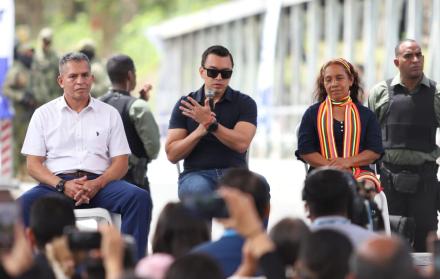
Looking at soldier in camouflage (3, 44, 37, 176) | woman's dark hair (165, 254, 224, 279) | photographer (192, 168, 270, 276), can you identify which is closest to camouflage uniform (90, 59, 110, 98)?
soldier in camouflage (3, 44, 37, 176)

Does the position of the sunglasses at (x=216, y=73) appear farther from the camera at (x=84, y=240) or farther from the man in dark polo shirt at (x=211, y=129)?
the camera at (x=84, y=240)

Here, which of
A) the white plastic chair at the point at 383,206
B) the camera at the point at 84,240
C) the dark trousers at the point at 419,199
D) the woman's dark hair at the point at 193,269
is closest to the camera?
the woman's dark hair at the point at 193,269

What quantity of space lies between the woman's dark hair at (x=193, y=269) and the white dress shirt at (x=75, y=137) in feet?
17.1

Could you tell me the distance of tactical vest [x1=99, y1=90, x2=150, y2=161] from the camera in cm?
1288

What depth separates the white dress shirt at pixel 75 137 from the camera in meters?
11.2

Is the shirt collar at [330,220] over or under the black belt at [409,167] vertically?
under

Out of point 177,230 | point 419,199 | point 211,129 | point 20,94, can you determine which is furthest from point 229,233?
point 20,94

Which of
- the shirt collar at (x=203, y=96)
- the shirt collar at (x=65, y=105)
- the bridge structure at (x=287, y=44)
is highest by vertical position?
the bridge structure at (x=287, y=44)

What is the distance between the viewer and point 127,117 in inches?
Answer: 507

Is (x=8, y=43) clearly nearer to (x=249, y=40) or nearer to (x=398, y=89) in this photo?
(x=398, y=89)

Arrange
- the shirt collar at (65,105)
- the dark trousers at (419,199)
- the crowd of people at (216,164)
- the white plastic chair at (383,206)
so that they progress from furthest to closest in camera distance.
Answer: the dark trousers at (419,199) < the shirt collar at (65,105) < the white plastic chair at (383,206) < the crowd of people at (216,164)

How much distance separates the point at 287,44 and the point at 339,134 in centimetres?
1929

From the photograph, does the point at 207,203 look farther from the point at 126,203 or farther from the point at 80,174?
the point at 80,174

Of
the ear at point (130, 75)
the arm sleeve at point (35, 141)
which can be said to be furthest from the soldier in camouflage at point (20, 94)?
the arm sleeve at point (35, 141)
